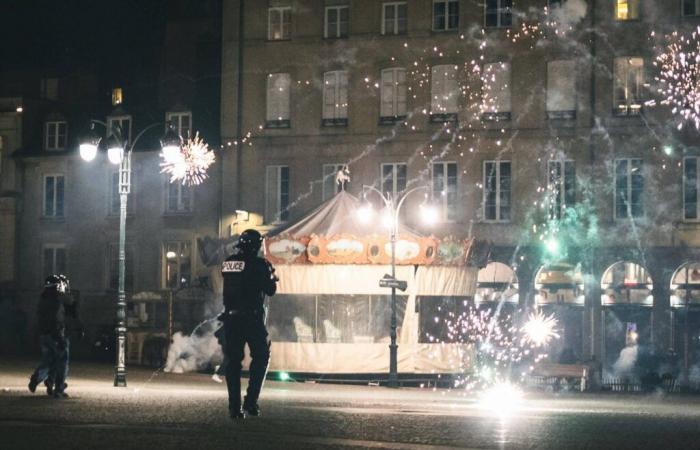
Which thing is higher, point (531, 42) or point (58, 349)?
point (531, 42)

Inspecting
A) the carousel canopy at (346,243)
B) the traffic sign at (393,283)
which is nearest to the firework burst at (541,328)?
the carousel canopy at (346,243)

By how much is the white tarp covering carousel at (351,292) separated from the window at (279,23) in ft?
46.6

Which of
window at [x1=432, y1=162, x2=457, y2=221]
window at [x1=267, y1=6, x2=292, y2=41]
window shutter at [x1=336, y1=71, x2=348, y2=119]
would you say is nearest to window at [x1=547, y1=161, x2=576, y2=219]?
window at [x1=432, y1=162, x2=457, y2=221]

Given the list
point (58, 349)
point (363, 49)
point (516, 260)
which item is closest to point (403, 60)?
point (363, 49)

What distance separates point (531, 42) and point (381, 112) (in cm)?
578

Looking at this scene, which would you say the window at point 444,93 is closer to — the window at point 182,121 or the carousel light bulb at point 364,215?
the window at point 182,121

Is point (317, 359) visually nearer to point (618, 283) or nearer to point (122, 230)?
point (122, 230)

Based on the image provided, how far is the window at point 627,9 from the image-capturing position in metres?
44.9

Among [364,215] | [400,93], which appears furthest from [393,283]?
[400,93]

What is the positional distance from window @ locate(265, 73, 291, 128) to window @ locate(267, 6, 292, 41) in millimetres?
1473

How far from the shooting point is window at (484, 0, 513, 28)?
45938 millimetres

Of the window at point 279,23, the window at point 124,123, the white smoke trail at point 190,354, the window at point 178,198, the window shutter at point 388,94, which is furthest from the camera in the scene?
the window at point 124,123

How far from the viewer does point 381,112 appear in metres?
47.2

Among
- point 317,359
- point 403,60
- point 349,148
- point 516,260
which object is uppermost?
point 403,60
